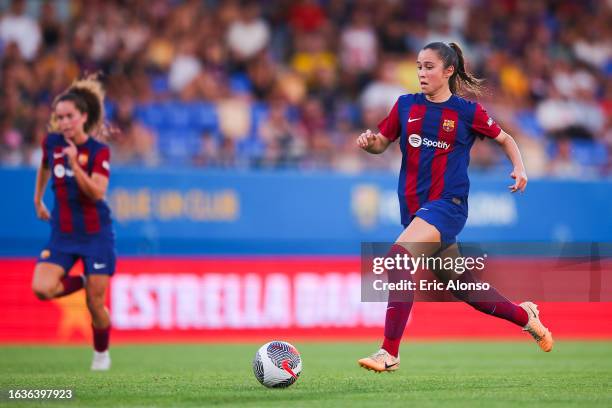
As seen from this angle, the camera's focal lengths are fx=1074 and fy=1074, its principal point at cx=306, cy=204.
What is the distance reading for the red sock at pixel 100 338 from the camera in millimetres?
9211

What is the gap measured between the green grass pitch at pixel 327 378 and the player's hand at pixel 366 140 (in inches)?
65.5

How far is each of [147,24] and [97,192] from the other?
26.9 feet

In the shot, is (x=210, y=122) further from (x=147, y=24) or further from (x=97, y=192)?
(x=97, y=192)

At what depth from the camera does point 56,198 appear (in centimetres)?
891

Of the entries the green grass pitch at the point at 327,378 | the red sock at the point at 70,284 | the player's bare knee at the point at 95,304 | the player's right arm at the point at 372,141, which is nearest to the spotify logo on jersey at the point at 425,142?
the player's right arm at the point at 372,141

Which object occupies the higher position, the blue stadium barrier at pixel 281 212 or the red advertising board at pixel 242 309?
the blue stadium barrier at pixel 281 212

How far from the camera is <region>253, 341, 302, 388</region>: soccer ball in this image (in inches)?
286

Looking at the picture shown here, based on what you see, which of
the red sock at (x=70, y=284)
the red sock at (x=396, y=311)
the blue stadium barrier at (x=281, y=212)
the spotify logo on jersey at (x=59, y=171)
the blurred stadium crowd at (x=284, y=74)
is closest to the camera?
the red sock at (x=396, y=311)

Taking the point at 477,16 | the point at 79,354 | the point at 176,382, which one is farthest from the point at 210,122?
the point at 176,382

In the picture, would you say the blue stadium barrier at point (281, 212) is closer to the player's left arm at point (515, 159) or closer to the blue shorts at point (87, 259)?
the blue shorts at point (87, 259)

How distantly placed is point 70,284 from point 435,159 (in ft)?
11.3

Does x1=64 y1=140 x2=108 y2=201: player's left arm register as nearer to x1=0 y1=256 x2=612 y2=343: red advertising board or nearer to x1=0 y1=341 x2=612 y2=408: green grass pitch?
x1=0 y1=341 x2=612 y2=408: green grass pitch

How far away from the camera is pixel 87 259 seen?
8.90m

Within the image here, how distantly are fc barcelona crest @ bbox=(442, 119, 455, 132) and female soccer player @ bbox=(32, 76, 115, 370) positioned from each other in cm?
295
